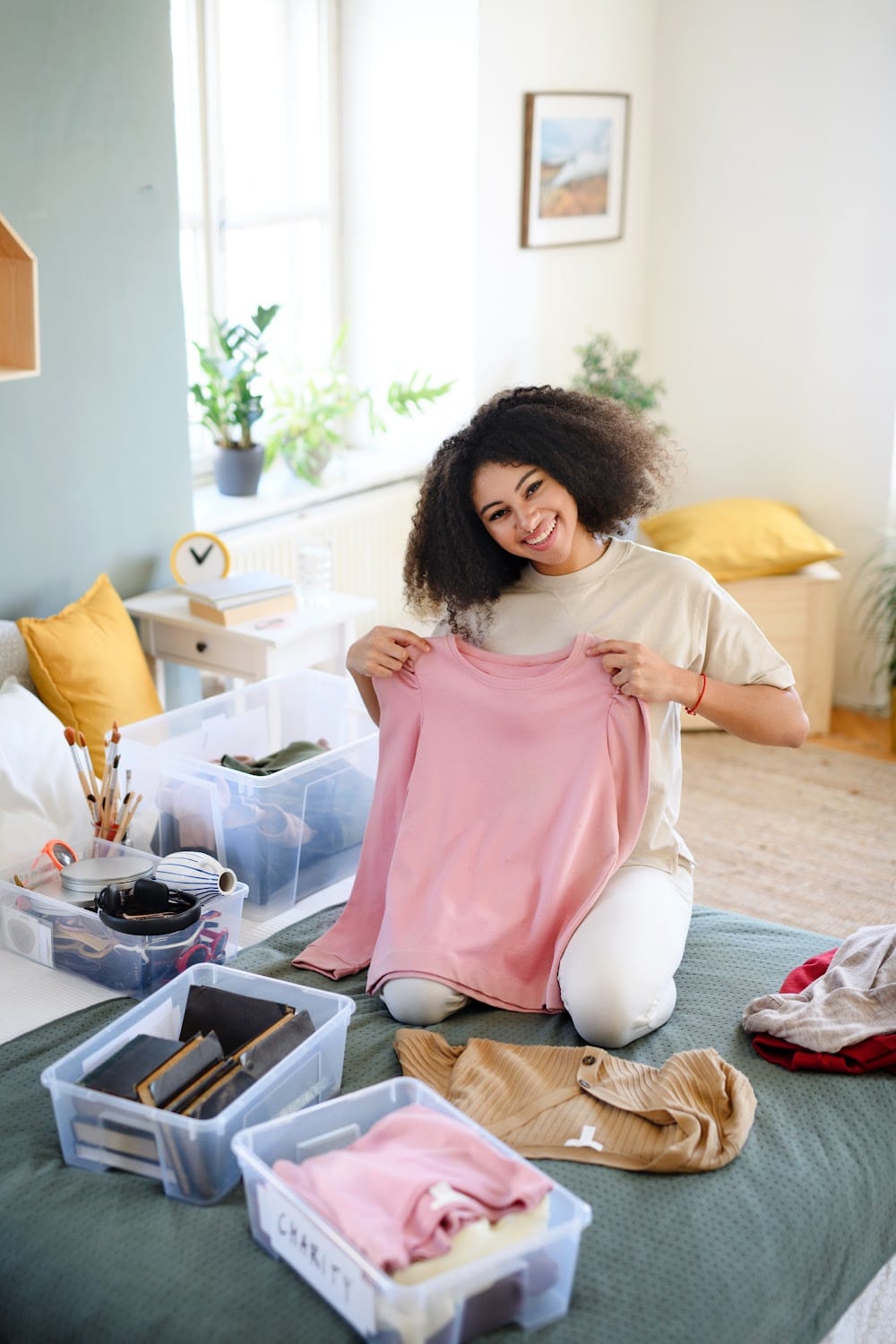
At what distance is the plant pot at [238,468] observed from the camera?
356 centimetres

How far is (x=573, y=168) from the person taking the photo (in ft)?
13.1

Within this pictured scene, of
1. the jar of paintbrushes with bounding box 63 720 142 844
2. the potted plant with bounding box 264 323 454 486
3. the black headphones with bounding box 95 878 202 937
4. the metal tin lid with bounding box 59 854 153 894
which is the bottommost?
the black headphones with bounding box 95 878 202 937

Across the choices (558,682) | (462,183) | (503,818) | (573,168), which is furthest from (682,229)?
(503,818)

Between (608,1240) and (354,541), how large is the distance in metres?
2.50

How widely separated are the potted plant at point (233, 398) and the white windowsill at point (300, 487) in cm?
7

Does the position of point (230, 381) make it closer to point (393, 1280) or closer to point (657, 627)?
point (657, 627)

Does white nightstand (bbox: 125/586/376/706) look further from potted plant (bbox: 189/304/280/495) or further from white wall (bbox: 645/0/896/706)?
white wall (bbox: 645/0/896/706)

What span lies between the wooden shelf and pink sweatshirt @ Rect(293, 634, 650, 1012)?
A: 38.2 inches

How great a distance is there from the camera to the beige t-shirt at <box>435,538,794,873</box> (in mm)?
2029

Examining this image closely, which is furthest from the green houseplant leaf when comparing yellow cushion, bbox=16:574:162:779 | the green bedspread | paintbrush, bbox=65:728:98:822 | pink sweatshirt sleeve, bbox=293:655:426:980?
the green bedspread

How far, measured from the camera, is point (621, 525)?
2.14m

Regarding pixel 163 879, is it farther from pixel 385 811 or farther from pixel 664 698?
pixel 664 698

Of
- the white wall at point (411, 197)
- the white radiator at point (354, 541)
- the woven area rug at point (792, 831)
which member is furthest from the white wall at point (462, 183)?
the woven area rug at point (792, 831)

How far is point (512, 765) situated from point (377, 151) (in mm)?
2430
